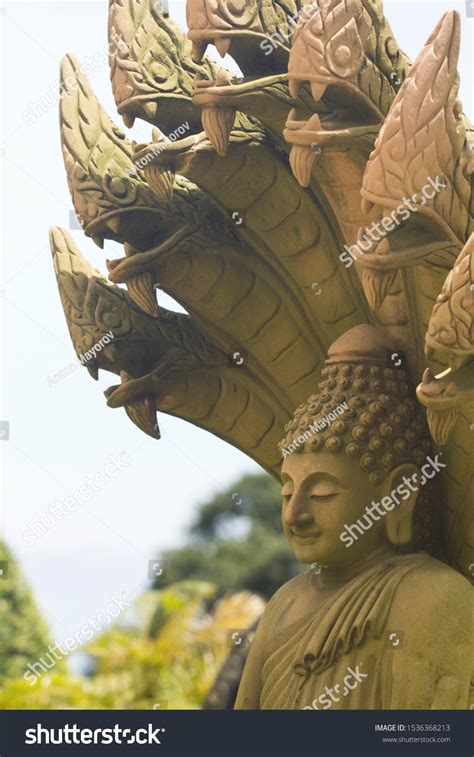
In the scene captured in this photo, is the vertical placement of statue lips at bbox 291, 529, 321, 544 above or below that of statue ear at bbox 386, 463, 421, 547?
above

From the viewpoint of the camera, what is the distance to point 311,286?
5801mm

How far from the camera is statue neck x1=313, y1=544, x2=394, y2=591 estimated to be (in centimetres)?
539

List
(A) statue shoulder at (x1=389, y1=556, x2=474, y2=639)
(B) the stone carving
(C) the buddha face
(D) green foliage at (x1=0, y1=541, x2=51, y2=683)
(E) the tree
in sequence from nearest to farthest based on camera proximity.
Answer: (B) the stone carving → (A) statue shoulder at (x1=389, y1=556, x2=474, y2=639) → (C) the buddha face → (D) green foliage at (x1=0, y1=541, x2=51, y2=683) → (E) the tree

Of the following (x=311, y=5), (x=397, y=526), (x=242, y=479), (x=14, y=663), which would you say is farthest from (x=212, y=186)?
(x=242, y=479)

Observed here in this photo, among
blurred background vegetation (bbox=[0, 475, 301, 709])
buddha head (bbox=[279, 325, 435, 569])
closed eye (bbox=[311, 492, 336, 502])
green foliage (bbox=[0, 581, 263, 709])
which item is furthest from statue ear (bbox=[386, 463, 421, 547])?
green foliage (bbox=[0, 581, 263, 709])

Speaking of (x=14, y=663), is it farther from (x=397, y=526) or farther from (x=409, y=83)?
(x=409, y=83)

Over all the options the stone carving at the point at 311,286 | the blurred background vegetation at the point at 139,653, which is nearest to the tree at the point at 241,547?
the blurred background vegetation at the point at 139,653

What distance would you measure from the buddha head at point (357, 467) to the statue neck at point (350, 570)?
20 mm

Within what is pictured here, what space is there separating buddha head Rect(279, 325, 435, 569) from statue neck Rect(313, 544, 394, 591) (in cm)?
2

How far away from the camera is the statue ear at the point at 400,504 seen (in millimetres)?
5344

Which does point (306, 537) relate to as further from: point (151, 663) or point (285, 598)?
point (151, 663)

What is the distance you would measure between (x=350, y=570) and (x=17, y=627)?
651 inches

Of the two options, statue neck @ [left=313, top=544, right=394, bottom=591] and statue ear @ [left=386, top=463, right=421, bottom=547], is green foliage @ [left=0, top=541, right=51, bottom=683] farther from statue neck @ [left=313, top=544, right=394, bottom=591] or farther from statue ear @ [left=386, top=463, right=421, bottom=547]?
statue ear @ [left=386, top=463, right=421, bottom=547]
